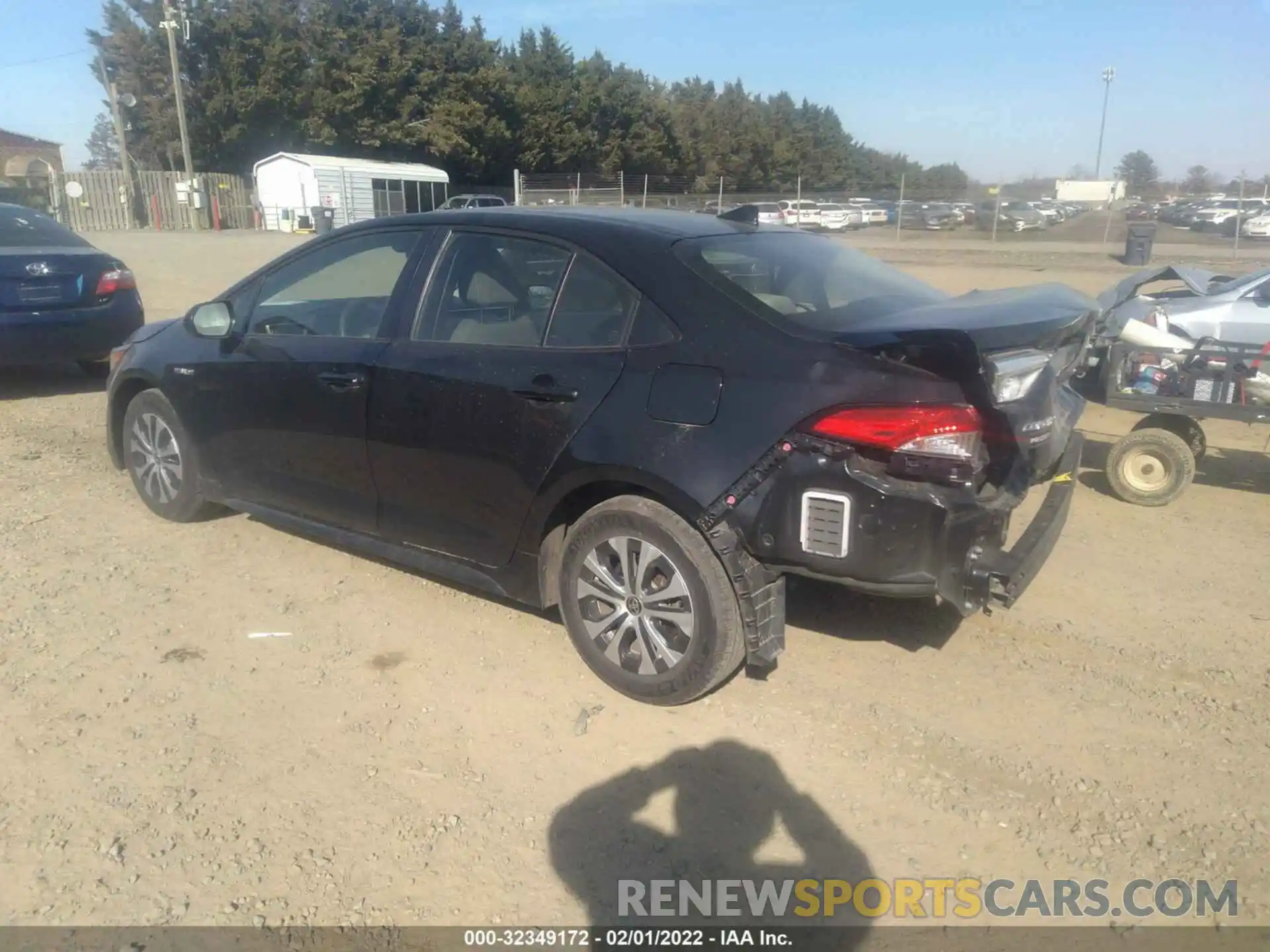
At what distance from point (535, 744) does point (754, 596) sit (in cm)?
91

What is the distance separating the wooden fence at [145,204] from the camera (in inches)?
1628

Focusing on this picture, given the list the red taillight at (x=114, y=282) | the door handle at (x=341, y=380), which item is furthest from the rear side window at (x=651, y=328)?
the red taillight at (x=114, y=282)

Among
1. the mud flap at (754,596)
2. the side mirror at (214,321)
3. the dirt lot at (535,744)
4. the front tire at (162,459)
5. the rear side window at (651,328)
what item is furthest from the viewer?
the front tire at (162,459)

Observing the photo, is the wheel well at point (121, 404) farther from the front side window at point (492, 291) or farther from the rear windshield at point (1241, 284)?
the rear windshield at point (1241, 284)

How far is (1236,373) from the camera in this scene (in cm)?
602

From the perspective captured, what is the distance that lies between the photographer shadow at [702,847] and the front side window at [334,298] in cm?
227

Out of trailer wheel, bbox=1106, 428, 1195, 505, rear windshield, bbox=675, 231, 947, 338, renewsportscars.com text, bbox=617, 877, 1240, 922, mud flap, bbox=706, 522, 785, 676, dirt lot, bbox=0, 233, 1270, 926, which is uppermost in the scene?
rear windshield, bbox=675, 231, 947, 338

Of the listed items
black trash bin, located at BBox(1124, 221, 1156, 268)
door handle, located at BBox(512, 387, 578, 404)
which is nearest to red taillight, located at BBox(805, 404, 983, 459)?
door handle, located at BBox(512, 387, 578, 404)

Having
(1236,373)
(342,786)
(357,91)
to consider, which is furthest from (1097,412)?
(357,91)

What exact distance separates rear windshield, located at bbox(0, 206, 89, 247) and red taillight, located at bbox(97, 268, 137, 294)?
46cm

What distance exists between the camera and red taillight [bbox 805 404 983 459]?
3.14 m

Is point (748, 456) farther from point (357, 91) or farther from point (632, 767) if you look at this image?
point (357, 91)

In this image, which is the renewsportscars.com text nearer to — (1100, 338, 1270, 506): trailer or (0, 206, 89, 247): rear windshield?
(1100, 338, 1270, 506): trailer

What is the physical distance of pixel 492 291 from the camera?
4.12 meters
